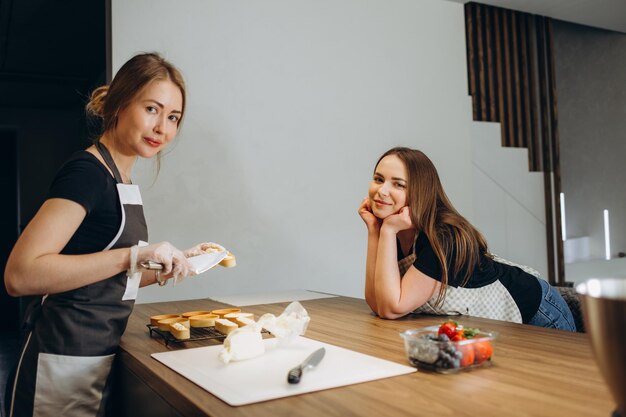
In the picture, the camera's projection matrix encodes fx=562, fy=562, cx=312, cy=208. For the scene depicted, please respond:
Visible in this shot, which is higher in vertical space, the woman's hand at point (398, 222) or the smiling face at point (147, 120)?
the smiling face at point (147, 120)

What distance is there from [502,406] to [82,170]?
945 mm

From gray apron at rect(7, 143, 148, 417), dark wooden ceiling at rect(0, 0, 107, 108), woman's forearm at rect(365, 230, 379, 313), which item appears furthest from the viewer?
dark wooden ceiling at rect(0, 0, 107, 108)

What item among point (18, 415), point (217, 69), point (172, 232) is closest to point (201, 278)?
point (172, 232)

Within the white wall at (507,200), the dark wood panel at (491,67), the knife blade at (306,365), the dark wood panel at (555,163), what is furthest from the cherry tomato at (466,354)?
the dark wood panel at (555,163)

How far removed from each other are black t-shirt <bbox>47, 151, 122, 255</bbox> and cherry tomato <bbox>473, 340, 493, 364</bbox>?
807mm

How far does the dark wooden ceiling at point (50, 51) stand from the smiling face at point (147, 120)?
6.51ft

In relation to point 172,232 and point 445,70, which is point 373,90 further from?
point 172,232

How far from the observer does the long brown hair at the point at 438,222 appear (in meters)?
1.54

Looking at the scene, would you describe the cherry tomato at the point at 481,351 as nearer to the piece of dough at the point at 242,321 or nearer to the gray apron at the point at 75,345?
the piece of dough at the point at 242,321

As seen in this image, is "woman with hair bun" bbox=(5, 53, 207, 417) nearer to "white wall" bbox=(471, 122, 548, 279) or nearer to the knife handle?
the knife handle

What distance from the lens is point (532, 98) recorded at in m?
4.66

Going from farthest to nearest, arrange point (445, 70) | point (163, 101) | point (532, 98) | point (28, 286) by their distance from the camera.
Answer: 1. point (532, 98)
2. point (445, 70)
3. point (163, 101)
4. point (28, 286)

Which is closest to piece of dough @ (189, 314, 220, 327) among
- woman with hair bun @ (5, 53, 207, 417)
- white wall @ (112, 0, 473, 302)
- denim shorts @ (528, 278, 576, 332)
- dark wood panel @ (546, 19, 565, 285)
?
woman with hair bun @ (5, 53, 207, 417)

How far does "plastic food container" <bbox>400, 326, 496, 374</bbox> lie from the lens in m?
0.91
